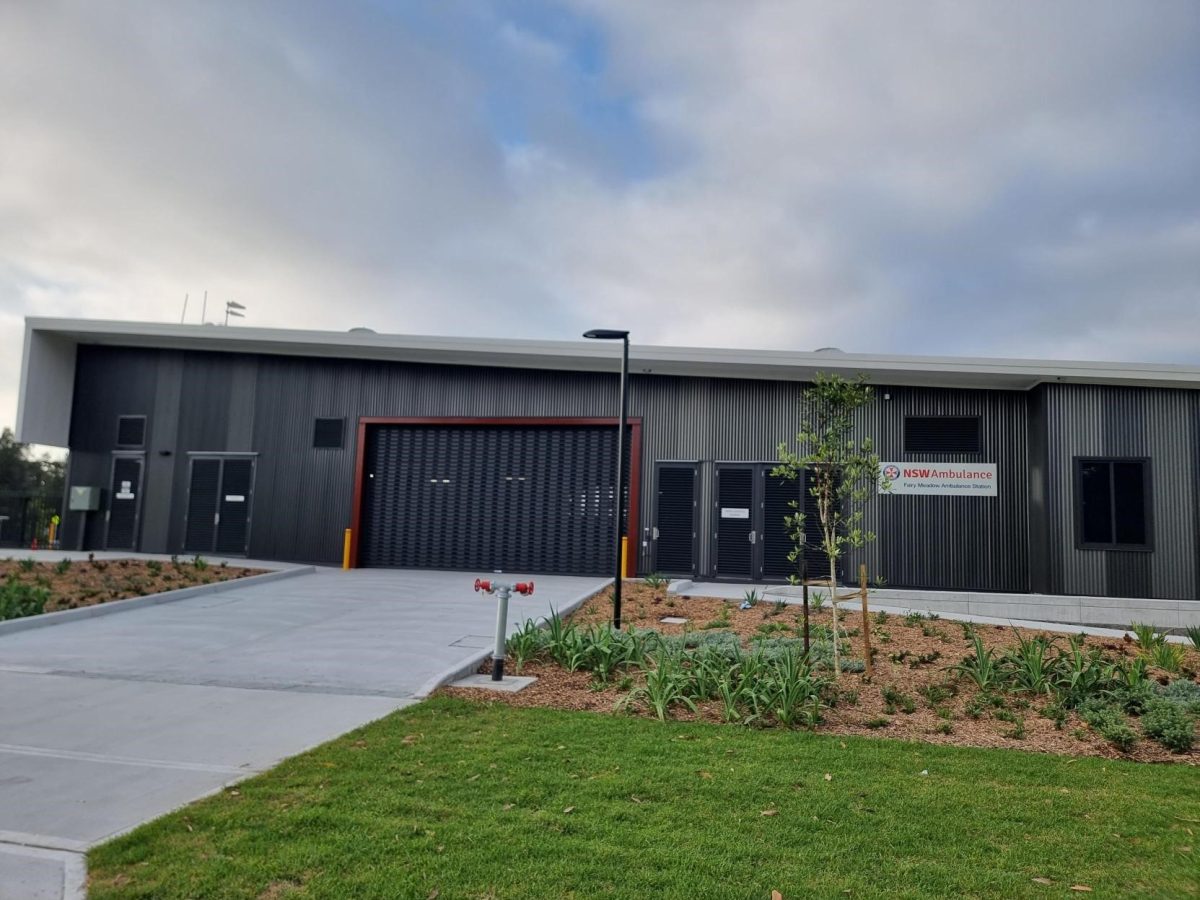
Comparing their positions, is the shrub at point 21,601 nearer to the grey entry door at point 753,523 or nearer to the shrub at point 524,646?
the shrub at point 524,646

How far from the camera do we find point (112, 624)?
11.1m

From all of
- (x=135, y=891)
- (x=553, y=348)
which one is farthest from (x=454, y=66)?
(x=135, y=891)

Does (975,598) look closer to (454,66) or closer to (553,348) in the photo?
(553,348)

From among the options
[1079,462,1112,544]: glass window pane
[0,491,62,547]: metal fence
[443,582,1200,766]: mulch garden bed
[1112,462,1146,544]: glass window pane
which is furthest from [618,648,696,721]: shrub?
[0,491,62,547]: metal fence

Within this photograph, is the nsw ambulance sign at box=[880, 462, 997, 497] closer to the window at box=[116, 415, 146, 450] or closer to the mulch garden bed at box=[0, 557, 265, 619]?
the mulch garden bed at box=[0, 557, 265, 619]

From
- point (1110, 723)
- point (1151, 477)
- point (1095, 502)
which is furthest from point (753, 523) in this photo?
point (1110, 723)

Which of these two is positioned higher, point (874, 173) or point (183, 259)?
point (874, 173)

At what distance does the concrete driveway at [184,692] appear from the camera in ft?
14.6

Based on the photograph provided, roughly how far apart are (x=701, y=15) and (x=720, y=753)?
9724 mm

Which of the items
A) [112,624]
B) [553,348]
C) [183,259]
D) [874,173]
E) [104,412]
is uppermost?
[874,173]

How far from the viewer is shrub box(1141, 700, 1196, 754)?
234 inches

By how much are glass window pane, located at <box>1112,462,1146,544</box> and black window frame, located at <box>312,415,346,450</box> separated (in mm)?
16552

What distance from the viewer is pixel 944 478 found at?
16734 millimetres

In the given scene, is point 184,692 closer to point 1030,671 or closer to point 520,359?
A: point 1030,671
